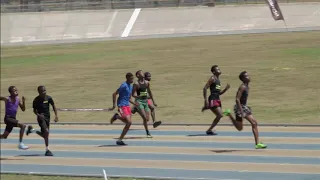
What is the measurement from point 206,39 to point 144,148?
23987 mm

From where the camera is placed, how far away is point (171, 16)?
49.6 metres

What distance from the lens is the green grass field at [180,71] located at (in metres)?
23.7

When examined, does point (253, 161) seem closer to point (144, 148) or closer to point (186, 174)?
point (186, 174)

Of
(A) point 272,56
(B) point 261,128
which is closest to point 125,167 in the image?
(B) point 261,128

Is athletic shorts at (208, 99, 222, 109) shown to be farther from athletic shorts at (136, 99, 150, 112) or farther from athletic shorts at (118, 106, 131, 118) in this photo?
athletic shorts at (118, 106, 131, 118)

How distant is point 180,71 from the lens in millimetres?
32281

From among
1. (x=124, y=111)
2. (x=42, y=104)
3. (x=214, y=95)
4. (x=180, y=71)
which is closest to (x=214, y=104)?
(x=214, y=95)

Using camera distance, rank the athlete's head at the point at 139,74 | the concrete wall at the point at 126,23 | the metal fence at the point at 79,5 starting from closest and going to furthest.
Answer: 1. the athlete's head at the point at 139,74
2. the concrete wall at the point at 126,23
3. the metal fence at the point at 79,5

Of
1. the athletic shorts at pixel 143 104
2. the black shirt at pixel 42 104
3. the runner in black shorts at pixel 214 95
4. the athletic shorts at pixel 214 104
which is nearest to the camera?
the black shirt at pixel 42 104

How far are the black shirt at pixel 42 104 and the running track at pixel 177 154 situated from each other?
1022 mm

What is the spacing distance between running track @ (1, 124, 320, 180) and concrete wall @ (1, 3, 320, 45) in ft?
73.3

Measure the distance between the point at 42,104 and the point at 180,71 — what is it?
51.8 ft

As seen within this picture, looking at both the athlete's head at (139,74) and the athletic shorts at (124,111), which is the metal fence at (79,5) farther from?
the athletic shorts at (124,111)

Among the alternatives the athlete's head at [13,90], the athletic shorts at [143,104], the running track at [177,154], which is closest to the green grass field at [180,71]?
the running track at [177,154]
